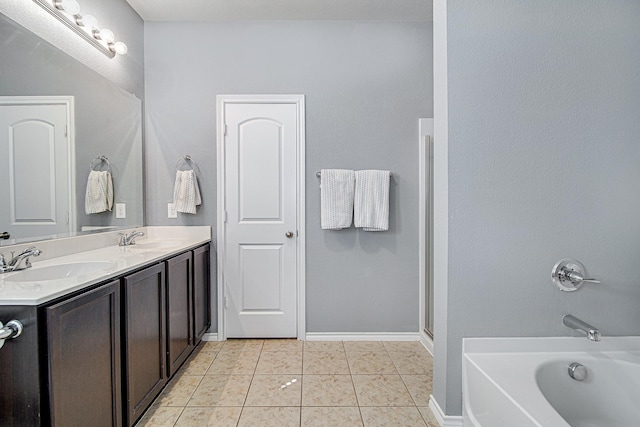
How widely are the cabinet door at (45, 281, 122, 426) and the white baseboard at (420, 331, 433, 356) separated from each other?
2.08 metres

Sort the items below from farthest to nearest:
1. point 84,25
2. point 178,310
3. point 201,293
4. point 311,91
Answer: point 311,91
point 201,293
point 178,310
point 84,25

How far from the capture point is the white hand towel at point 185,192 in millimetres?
2627

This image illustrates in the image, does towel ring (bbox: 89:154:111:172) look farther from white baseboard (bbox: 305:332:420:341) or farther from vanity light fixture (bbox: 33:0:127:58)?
white baseboard (bbox: 305:332:420:341)

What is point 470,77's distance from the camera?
1.58m

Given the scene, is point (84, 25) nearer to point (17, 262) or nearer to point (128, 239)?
point (128, 239)

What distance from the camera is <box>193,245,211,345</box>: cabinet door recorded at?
95.0 inches

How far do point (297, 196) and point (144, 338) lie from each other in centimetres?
150

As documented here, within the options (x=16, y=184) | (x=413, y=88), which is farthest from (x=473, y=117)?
(x=16, y=184)

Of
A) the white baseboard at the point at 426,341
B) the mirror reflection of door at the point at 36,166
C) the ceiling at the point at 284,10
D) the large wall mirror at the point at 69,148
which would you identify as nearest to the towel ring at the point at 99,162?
the large wall mirror at the point at 69,148

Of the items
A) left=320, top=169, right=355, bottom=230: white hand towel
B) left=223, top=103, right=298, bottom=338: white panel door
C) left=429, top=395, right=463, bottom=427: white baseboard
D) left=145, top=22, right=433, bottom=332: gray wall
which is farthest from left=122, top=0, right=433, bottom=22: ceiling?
left=429, top=395, right=463, bottom=427: white baseboard

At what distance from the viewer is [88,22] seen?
2008mm

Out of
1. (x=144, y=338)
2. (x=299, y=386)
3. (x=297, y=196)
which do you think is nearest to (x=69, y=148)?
(x=144, y=338)

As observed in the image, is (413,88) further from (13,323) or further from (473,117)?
(13,323)

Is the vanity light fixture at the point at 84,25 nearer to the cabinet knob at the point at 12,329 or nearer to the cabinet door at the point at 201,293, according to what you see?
the cabinet door at the point at 201,293
